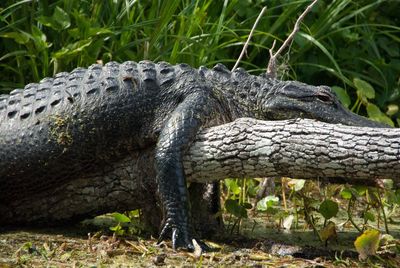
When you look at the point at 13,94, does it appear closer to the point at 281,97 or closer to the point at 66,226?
the point at 66,226

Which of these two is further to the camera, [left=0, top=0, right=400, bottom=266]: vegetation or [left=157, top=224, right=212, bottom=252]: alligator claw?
[left=0, top=0, right=400, bottom=266]: vegetation

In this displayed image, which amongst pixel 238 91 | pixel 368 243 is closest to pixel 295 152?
pixel 368 243

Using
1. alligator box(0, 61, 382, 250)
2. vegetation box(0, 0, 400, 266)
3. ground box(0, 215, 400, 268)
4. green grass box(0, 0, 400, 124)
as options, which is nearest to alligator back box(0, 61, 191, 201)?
alligator box(0, 61, 382, 250)

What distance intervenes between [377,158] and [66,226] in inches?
67.1

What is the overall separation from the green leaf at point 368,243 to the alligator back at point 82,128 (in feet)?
3.78

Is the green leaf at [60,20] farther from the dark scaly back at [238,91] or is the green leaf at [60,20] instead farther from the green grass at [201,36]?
the dark scaly back at [238,91]

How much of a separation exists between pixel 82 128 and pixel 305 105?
1.17 metres

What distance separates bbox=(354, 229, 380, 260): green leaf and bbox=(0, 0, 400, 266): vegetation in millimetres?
452

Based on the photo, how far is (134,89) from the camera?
14.8ft

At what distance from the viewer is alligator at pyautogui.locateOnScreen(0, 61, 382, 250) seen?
4.43 metres

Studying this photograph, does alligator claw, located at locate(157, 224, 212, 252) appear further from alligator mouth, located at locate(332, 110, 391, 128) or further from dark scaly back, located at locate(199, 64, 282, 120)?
alligator mouth, located at locate(332, 110, 391, 128)

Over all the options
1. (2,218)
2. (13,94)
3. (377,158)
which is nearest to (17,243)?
(2,218)

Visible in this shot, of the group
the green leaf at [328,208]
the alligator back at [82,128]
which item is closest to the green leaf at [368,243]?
the green leaf at [328,208]

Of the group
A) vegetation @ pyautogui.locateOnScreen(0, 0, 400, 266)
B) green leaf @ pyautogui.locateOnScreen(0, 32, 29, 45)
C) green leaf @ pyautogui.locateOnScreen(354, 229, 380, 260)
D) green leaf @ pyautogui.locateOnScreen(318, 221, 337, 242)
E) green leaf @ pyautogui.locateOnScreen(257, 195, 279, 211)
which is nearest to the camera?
green leaf @ pyautogui.locateOnScreen(354, 229, 380, 260)
